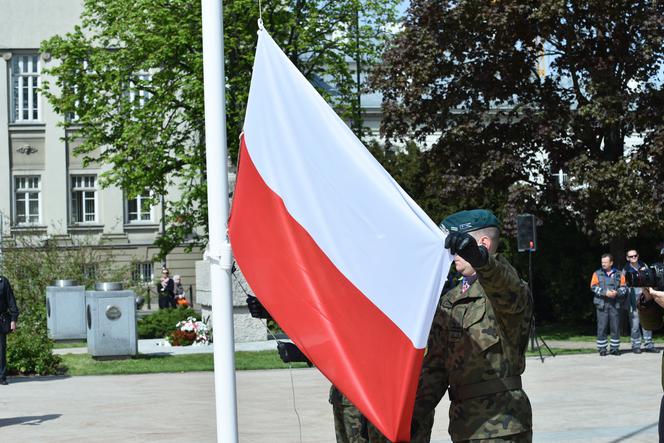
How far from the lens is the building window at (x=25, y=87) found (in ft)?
175

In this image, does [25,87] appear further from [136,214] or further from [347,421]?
[347,421]

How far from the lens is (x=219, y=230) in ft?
15.5

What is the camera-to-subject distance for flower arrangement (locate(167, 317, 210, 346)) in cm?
2489

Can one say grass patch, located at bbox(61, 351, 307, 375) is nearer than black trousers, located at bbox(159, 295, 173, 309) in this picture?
Yes

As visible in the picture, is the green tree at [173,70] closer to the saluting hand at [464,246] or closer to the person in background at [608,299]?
the person in background at [608,299]

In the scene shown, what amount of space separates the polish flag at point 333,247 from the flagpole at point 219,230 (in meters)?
0.10

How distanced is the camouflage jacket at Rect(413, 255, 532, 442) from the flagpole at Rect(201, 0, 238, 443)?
3.11 ft

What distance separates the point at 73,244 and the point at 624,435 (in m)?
22.1

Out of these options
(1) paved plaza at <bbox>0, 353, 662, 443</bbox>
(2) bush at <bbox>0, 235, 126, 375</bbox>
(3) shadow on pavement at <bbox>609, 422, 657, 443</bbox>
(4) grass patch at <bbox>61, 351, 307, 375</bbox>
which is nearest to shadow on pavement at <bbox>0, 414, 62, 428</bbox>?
(1) paved plaza at <bbox>0, 353, 662, 443</bbox>

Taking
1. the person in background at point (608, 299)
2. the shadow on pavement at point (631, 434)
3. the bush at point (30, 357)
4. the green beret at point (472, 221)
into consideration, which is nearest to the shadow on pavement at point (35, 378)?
the bush at point (30, 357)

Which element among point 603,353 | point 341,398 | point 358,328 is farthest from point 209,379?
point 358,328

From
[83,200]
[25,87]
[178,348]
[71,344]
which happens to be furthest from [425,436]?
[25,87]

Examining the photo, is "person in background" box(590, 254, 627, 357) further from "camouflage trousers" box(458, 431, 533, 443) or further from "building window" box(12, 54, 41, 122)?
"building window" box(12, 54, 41, 122)

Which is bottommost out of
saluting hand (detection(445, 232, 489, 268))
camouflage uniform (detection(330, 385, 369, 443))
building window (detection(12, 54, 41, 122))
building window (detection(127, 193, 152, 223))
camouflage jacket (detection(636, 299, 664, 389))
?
camouflage uniform (detection(330, 385, 369, 443))
